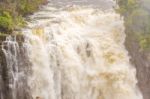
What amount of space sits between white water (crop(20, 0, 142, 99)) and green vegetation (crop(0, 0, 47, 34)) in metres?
0.41

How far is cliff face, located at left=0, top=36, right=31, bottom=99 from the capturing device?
45.3 ft

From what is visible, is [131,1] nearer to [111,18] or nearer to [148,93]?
[111,18]

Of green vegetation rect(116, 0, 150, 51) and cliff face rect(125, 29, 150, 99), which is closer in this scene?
cliff face rect(125, 29, 150, 99)

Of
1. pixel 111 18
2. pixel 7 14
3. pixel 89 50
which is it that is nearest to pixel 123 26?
pixel 111 18

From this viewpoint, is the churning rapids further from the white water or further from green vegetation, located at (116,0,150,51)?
green vegetation, located at (116,0,150,51)

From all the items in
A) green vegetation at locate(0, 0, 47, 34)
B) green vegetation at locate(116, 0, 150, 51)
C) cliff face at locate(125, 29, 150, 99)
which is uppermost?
green vegetation at locate(0, 0, 47, 34)

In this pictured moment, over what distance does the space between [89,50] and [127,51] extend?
1747mm

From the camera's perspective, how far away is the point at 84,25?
1831 centimetres

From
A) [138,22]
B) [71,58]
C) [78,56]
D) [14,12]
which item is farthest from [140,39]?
[14,12]

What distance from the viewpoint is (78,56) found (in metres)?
16.6

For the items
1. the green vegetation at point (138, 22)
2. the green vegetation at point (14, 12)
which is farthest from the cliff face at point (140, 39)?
the green vegetation at point (14, 12)

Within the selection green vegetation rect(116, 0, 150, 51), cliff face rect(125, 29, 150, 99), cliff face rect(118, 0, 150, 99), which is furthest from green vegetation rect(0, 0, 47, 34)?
cliff face rect(125, 29, 150, 99)

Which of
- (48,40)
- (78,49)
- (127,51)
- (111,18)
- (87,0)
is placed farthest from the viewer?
(87,0)

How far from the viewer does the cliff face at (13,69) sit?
13820 millimetres
